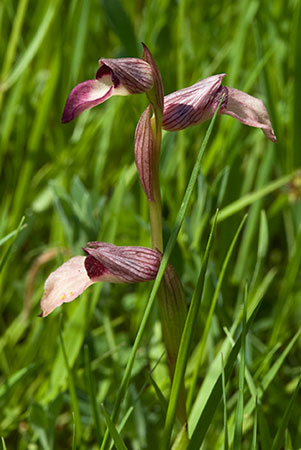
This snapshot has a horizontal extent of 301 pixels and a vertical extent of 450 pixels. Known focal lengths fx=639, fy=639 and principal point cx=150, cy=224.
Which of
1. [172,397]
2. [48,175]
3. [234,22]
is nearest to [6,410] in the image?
[172,397]

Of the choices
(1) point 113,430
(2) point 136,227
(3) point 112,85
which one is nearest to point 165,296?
(1) point 113,430

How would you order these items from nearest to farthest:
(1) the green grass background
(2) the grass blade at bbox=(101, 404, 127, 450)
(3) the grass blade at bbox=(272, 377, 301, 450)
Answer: (2) the grass blade at bbox=(101, 404, 127, 450) → (3) the grass blade at bbox=(272, 377, 301, 450) → (1) the green grass background

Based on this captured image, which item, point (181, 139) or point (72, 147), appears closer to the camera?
point (181, 139)

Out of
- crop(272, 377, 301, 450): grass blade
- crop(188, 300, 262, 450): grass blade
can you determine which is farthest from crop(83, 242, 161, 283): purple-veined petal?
crop(272, 377, 301, 450): grass blade

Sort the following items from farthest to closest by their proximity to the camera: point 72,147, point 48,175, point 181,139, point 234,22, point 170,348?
point 234,22
point 72,147
point 48,175
point 181,139
point 170,348

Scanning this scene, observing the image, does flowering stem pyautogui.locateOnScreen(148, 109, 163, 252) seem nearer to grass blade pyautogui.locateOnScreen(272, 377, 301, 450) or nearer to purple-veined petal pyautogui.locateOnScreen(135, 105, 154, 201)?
purple-veined petal pyautogui.locateOnScreen(135, 105, 154, 201)

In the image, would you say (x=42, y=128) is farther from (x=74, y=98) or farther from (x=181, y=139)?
(x=74, y=98)

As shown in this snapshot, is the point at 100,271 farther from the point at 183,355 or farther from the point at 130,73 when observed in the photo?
the point at 130,73
